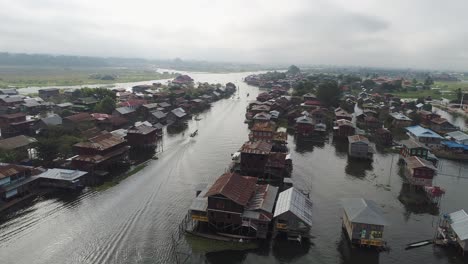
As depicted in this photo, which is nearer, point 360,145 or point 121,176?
point 121,176

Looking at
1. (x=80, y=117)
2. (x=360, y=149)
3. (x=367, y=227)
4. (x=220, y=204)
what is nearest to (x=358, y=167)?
(x=360, y=149)

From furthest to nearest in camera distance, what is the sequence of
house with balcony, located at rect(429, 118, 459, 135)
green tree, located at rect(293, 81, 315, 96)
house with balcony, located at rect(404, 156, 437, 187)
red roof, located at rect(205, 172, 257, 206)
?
green tree, located at rect(293, 81, 315, 96), house with balcony, located at rect(429, 118, 459, 135), house with balcony, located at rect(404, 156, 437, 187), red roof, located at rect(205, 172, 257, 206)

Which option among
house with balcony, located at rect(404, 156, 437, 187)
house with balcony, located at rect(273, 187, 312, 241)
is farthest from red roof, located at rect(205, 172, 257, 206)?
house with balcony, located at rect(404, 156, 437, 187)

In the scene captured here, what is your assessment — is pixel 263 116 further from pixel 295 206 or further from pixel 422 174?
pixel 295 206

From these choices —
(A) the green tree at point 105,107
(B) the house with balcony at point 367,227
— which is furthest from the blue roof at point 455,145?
(A) the green tree at point 105,107

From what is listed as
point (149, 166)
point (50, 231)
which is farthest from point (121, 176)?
point (50, 231)

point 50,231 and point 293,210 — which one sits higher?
point 293,210

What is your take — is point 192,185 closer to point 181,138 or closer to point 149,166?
point 149,166

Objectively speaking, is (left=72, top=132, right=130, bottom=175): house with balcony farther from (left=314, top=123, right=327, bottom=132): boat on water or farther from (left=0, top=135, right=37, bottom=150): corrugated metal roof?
(left=314, top=123, right=327, bottom=132): boat on water
